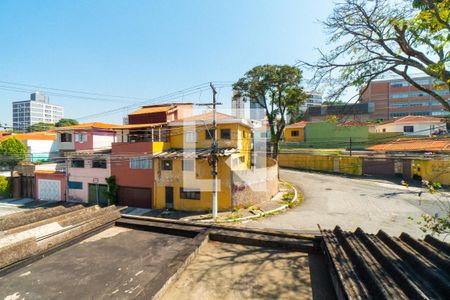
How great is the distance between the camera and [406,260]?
11.0 feet

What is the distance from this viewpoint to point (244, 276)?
3.31m

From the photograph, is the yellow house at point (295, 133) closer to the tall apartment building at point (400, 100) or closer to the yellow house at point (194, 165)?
the yellow house at point (194, 165)

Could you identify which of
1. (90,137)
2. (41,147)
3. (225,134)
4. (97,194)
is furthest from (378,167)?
(41,147)

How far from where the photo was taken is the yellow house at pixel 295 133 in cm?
4602

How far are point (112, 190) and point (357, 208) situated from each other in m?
21.1

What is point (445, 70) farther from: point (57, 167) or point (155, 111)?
point (57, 167)

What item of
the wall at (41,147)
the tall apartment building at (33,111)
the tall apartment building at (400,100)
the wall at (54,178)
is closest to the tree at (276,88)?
the wall at (54,178)

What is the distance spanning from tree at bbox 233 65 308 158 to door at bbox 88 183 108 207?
58.6 ft

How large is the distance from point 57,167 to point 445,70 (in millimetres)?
33264

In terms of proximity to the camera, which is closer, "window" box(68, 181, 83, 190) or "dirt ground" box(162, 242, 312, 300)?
"dirt ground" box(162, 242, 312, 300)

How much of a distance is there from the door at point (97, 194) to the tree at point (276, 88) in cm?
1787

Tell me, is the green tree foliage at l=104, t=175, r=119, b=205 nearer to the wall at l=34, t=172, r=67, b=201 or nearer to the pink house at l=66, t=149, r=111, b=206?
the pink house at l=66, t=149, r=111, b=206

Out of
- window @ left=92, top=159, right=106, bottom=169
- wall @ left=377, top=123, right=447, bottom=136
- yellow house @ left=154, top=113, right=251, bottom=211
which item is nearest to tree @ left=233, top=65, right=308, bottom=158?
yellow house @ left=154, top=113, right=251, bottom=211

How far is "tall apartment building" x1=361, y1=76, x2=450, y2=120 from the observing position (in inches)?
2370
